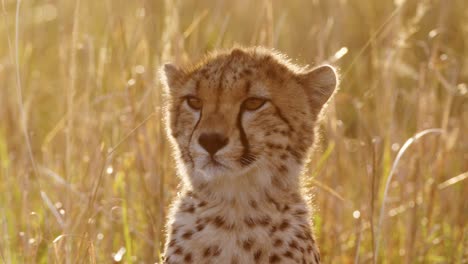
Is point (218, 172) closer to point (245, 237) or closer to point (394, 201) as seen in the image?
point (245, 237)

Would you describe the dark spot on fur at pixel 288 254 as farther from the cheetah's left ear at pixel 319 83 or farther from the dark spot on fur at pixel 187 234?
the cheetah's left ear at pixel 319 83

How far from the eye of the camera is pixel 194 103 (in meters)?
2.83

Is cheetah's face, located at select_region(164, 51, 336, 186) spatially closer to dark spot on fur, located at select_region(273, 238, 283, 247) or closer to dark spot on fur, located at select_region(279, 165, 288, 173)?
dark spot on fur, located at select_region(279, 165, 288, 173)

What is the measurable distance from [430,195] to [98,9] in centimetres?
371

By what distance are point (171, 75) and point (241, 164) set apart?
0.61 metres

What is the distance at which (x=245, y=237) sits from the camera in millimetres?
2662

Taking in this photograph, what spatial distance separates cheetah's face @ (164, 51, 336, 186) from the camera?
2.63 m

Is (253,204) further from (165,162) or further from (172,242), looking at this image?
(165,162)

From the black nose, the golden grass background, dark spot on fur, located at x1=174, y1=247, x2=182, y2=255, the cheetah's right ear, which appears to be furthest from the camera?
the golden grass background

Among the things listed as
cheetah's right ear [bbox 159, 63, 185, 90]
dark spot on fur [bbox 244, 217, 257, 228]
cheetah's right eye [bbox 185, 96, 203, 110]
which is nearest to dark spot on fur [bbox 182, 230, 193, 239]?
dark spot on fur [bbox 244, 217, 257, 228]

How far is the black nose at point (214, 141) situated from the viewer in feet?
8.50

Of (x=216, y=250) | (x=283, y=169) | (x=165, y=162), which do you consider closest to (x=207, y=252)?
(x=216, y=250)

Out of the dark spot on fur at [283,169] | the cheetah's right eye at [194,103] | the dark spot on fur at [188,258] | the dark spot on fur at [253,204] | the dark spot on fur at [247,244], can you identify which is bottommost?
the dark spot on fur at [188,258]

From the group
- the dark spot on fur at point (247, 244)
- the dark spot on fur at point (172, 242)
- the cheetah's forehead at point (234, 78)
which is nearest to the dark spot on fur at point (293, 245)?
the dark spot on fur at point (247, 244)
